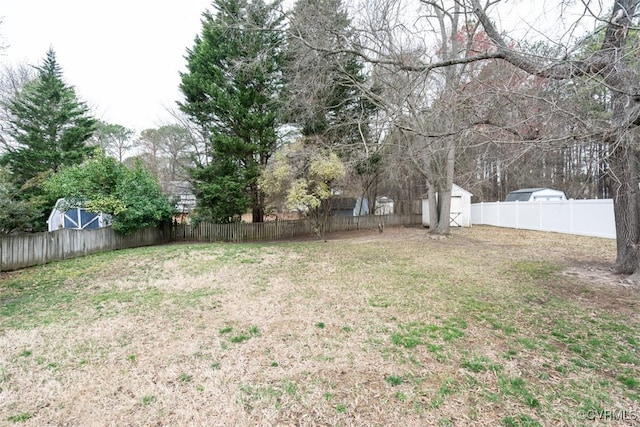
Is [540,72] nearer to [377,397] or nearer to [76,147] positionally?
[377,397]

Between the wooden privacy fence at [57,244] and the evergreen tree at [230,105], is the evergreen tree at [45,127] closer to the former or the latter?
the wooden privacy fence at [57,244]

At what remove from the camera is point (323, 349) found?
302 cm

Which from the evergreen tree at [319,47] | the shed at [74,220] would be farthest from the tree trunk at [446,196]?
the shed at [74,220]

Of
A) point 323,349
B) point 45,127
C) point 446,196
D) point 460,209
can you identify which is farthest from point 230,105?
point 460,209

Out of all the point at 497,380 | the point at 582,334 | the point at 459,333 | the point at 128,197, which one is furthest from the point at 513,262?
the point at 128,197

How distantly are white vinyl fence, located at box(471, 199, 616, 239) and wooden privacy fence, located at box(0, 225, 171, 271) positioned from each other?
17.2 meters

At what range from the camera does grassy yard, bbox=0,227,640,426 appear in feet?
7.01

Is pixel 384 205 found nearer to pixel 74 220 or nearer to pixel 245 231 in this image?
pixel 245 231

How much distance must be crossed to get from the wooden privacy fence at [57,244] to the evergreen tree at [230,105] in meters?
3.31

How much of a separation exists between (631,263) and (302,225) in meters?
11.1

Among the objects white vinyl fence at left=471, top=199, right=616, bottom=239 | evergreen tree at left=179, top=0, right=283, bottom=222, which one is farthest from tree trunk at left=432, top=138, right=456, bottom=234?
evergreen tree at left=179, top=0, right=283, bottom=222

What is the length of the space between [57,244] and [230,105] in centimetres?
730

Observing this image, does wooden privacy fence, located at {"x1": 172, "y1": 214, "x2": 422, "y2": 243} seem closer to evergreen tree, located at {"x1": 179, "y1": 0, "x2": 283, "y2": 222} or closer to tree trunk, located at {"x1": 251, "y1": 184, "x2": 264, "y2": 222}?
tree trunk, located at {"x1": 251, "y1": 184, "x2": 264, "y2": 222}

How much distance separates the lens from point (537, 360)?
2.77m
